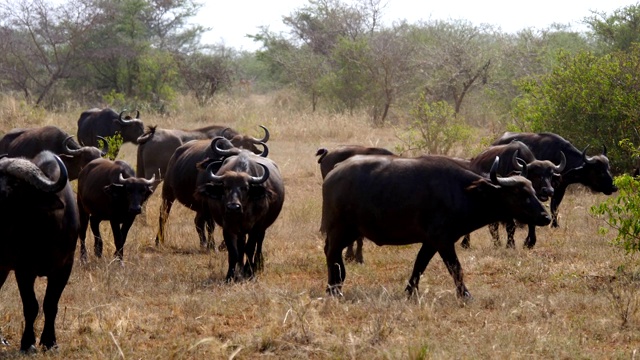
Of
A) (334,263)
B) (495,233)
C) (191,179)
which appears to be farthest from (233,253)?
(495,233)

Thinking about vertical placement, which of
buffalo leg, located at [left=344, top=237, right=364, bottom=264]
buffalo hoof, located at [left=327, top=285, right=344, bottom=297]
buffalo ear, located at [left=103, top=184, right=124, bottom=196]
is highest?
buffalo ear, located at [left=103, top=184, right=124, bottom=196]

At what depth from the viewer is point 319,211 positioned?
12.6 m

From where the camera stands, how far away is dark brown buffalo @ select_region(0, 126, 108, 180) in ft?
41.2

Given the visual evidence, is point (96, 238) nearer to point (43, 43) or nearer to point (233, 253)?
point (233, 253)

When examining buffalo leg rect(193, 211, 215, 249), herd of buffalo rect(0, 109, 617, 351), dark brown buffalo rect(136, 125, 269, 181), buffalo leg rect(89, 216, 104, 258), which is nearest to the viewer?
herd of buffalo rect(0, 109, 617, 351)

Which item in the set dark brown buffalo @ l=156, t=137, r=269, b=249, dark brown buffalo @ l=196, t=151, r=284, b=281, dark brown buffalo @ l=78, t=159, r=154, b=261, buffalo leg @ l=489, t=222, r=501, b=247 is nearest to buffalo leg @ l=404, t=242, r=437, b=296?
dark brown buffalo @ l=196, t=151, r=284, b=281

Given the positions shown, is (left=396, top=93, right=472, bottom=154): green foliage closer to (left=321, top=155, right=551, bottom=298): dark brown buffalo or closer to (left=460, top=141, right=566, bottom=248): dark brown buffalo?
(left=460, top=141, right=566, bottom=248): dark brown buffalo

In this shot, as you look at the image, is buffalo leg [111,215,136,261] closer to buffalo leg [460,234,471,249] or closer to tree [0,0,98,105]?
buffalo leg [460,234,471,249]

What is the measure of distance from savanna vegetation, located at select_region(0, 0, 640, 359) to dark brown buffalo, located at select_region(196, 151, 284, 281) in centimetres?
30

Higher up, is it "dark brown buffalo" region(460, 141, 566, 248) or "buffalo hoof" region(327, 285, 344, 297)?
"dark brown buffalo" region(460, 141, 566, 248)

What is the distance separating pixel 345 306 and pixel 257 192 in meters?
1.93

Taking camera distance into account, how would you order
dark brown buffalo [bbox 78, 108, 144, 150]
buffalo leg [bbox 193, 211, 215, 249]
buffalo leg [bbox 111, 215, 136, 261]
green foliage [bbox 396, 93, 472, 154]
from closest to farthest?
buffalo leg [bbox 111, 215, 136, 261] → buffalo leg [bbox 193, 211, 215, 249] → dark brown buffalo [bbox 78, 108, 144, 150] → green foliage [bbox 396, 93, 472, 154]

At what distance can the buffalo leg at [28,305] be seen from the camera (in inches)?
231

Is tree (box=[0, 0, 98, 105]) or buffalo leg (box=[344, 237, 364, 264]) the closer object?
buffalo leg (box=[344, 237, 364, 264])
